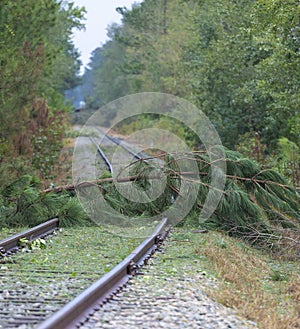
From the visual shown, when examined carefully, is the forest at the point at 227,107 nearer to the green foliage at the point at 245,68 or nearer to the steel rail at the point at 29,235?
the green foliage at the point at 245,68

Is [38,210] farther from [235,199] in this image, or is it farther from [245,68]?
[245,68]

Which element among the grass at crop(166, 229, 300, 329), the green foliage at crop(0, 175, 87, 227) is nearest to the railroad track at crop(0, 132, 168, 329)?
the grass at crop(166, 229, 300, 329)

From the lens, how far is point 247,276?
6.82 metres

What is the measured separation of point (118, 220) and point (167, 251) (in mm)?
2350

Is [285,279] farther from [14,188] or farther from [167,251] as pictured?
[14,188]

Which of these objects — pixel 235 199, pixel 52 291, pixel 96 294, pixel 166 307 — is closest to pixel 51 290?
pixel 52 291

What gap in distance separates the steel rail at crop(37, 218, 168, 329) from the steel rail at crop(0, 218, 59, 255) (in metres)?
1.67

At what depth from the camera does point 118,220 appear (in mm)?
10234

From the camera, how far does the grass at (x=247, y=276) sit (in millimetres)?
5250

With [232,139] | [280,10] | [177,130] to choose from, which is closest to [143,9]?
[177,130]

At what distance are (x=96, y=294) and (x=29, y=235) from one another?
3.50 metres

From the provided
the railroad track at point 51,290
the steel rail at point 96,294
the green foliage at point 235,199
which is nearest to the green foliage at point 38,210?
the green foliage at point 235,199

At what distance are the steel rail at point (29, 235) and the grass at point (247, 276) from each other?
75.3 inches

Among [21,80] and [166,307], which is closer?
[166,307]
